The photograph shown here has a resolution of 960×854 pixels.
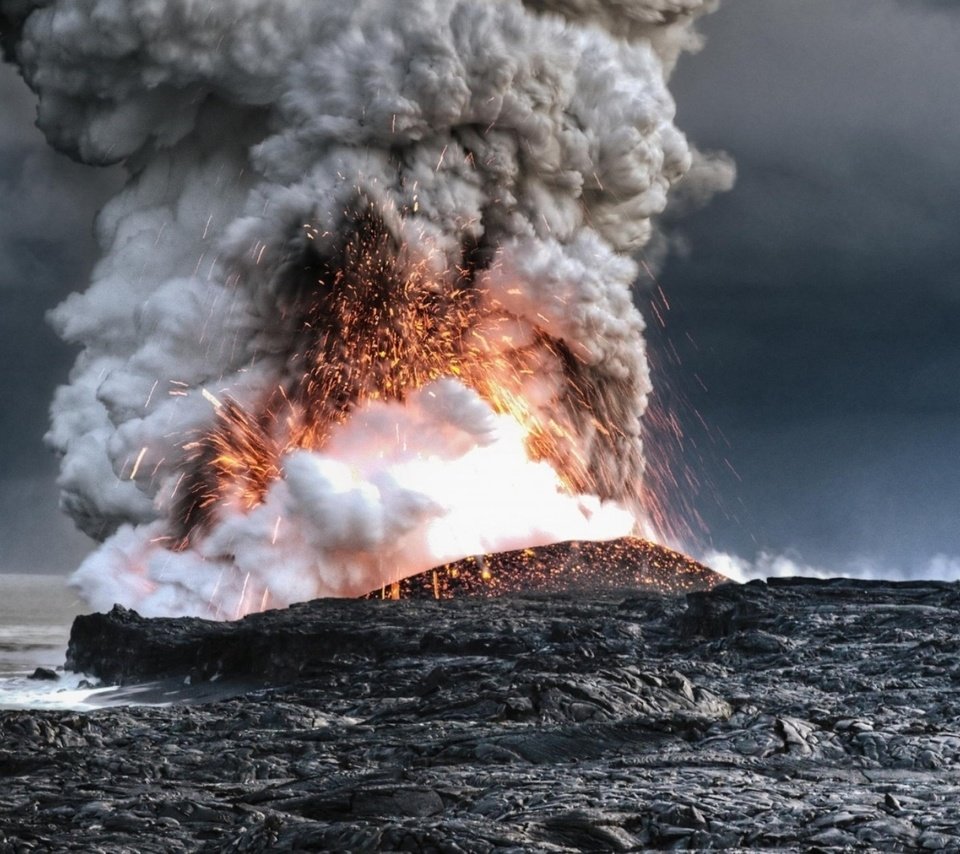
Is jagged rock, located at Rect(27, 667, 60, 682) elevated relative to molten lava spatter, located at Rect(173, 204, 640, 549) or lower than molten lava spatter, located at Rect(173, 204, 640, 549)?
lower

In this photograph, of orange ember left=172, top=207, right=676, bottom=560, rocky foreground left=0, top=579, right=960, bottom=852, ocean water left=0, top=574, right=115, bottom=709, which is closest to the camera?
rocky foreground left=0, top=579, right=960, bottom=852

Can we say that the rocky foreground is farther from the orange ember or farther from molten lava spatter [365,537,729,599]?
the orange ember

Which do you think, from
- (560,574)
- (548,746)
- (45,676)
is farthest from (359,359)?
(548,746)

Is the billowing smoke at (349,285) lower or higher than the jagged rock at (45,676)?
higher

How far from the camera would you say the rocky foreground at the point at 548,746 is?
44.0 feet

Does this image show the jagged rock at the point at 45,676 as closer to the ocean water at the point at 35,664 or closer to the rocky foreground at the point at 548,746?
the ocean water at the point at 35,664

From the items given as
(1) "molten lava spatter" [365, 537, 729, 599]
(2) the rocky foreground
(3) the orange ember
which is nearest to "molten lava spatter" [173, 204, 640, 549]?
(3) the orange ember

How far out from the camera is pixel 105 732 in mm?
22453

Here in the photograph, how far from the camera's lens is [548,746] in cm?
1878

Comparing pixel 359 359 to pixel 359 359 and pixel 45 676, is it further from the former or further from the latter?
pixel 45 676

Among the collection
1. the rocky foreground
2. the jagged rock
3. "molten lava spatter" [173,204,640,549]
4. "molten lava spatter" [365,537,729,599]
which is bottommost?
the rocky foreground

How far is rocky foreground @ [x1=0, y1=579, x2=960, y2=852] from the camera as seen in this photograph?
44.0 feet

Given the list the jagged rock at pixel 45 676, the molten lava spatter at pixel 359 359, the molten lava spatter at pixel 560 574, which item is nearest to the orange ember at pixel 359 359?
the molten lava spatter at pixel 359 359

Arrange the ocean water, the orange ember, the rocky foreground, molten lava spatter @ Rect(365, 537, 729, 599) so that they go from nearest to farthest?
1. the rocky foreground
2. the ocean water
3. molten lava spatter @ Rect(365, 537, 729, 599)
4. the orange ember
